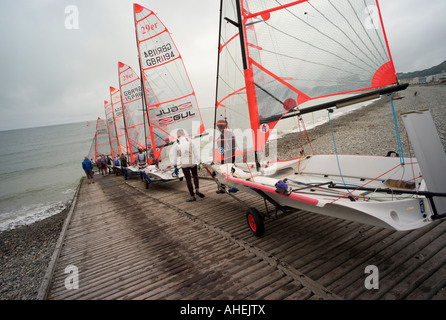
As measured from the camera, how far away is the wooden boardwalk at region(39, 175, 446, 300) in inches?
81.9

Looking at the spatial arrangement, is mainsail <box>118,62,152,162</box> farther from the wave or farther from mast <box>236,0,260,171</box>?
mast <box>236,0,260,171</box>

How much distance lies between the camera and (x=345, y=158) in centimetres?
345

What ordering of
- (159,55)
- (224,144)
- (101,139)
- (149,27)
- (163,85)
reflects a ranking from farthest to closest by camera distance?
(101,139)
(163,85)
(159,55)
(149,27)
(224,144)

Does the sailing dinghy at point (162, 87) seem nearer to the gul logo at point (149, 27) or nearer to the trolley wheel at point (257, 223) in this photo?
the gul logo at point (149, 27)

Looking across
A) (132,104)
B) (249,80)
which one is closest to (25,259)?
(249,80)

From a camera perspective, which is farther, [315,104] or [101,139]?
[101,139]

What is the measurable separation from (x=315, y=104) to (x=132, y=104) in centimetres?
1171

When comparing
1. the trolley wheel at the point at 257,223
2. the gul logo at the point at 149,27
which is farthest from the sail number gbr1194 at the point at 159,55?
the trolley wheel at the point at 257,223

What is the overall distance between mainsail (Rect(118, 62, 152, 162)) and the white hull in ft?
30.7

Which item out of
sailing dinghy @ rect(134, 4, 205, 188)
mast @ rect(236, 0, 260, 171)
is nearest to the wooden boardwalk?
mast @ rect(236, 0, 260, 171)

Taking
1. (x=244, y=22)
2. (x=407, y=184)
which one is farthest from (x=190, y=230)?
(x=244, y=22)

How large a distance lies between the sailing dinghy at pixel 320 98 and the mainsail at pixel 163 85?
16.0ft

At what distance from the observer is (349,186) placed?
9.56 ft

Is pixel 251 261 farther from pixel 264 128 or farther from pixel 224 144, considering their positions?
pixel 224 144
